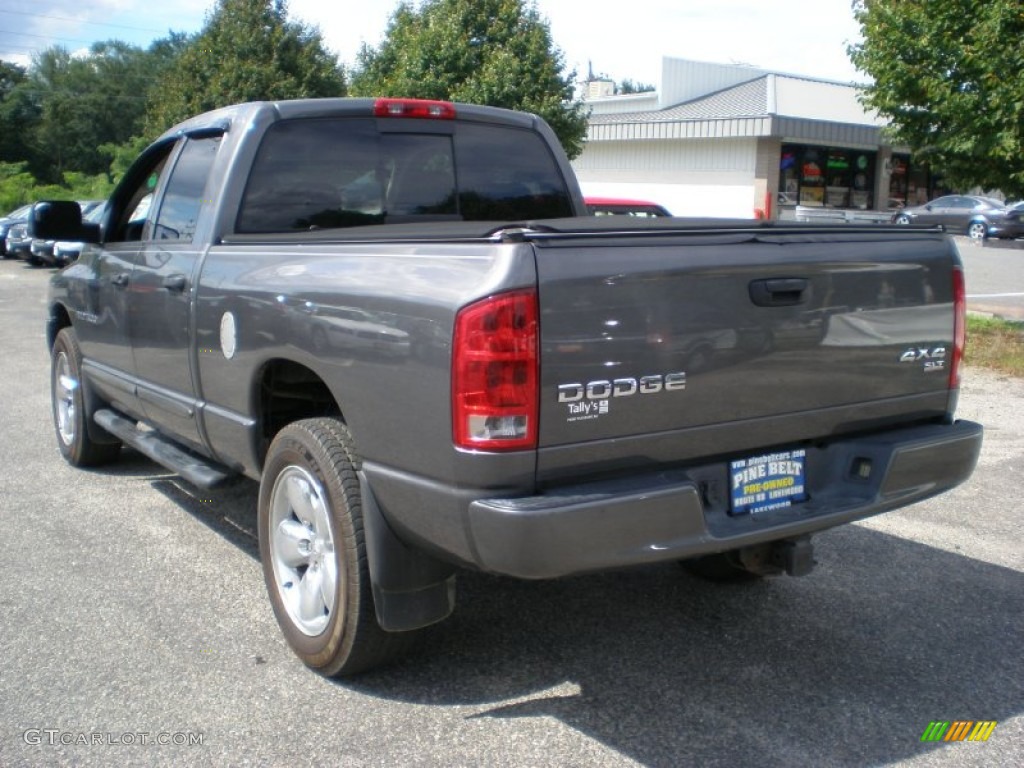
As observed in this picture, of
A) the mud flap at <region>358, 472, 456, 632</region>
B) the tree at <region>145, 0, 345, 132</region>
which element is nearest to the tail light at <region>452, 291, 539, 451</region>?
the mud flap at <region>358, 472, 456, 632</region>

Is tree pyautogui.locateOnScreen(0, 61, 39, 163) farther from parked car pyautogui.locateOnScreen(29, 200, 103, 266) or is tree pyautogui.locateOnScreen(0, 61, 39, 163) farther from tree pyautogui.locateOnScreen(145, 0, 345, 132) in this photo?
tree pyautogui.locateOnScreen(145, 0, 345, 132)

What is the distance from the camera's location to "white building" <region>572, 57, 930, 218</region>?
110 feet

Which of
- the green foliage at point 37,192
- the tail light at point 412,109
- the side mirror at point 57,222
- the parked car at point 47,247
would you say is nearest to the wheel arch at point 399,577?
the tail light at point 412,109

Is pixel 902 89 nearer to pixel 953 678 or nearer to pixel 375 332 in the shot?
pixel 953 678

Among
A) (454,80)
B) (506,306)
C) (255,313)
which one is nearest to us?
(506,306)

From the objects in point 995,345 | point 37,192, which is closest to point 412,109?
point 995,345

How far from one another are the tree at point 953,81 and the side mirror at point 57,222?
8.74m

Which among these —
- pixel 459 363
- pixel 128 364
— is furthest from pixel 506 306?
pixel 128 364

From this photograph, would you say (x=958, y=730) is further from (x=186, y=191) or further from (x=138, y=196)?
(x=138, y=196)

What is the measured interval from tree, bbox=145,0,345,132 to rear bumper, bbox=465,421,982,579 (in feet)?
70.3

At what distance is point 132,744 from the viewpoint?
3.30 m

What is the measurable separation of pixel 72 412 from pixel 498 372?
14.7ft

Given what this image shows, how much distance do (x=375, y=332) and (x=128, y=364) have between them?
2.52m

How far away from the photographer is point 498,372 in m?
2.88
